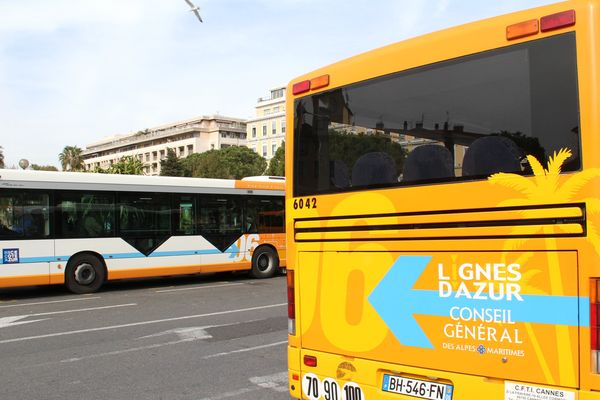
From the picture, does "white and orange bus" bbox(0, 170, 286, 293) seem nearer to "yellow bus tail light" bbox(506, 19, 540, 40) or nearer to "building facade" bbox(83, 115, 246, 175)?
"yellow bus tail light" bbox(506, 19, 540, 40)

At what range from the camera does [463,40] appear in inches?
134

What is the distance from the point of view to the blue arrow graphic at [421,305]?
2945 millimetres

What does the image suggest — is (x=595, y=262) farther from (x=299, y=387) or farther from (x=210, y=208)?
(x=210, y=208)

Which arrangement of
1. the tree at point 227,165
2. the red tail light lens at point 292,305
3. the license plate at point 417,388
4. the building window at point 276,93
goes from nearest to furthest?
the license plate at point 417,388, the red tail light lens at point 292,305, the tree at point 227,165, the building window at point 276,93

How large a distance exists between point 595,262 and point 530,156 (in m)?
0.66

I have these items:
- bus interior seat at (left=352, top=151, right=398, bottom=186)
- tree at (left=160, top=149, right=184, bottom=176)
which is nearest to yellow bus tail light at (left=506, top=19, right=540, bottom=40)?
bus interior seat at (left=352, top=151, right=398, bottom=186)

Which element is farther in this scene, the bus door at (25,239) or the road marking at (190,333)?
the bus door at (25,239)

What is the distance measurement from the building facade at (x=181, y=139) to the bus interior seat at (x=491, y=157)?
11230 cm

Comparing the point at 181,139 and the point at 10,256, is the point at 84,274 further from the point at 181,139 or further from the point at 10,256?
the point at 181,139

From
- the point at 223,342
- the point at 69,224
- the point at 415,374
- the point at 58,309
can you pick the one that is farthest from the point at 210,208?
the point at 415,374

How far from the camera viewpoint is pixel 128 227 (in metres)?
14.0

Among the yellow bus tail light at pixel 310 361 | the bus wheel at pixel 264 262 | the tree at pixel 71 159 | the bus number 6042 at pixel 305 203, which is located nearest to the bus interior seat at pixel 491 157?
the bus number 6042 at pixel 305 203

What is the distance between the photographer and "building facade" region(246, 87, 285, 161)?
99.8 meters

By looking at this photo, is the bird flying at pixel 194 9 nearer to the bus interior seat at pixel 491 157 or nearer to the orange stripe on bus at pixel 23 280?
the orange stripe on bus at pixel 23 280
